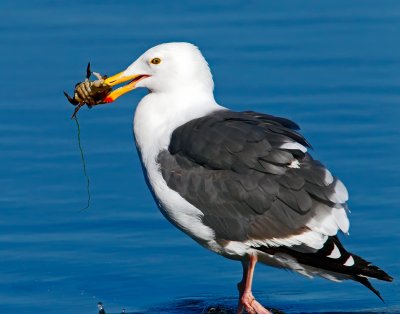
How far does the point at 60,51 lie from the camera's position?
1462 centimetres

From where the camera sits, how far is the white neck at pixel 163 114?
9.98m

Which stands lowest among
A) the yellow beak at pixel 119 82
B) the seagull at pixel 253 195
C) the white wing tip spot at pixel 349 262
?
the white wing tip spot at pixel 349 262

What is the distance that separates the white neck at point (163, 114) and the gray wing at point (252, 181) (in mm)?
254

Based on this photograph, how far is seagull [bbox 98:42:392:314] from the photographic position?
9398 mm

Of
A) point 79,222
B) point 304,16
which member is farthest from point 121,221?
point 304,16

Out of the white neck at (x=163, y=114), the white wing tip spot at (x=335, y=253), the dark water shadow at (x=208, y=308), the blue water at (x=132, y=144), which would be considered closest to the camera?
the white wing tip spot at (x=335, y=253)

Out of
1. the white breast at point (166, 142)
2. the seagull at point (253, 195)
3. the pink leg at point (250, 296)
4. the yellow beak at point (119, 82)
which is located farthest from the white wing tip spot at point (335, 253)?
the yellow beak at point (119, 82)

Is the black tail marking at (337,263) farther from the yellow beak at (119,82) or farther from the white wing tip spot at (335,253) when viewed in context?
the yellow beak at (119,82)

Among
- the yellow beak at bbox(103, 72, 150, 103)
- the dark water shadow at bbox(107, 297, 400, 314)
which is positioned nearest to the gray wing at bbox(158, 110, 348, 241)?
the yellow beak at bbox(103, 72, 150, 103)

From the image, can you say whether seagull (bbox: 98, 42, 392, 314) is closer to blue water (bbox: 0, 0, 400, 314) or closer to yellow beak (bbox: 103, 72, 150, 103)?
yellow beak (bbox: 103, 72, 150, 103)

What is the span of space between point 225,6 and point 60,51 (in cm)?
209

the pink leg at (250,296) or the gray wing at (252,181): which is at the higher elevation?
the gray wing at (252,181)

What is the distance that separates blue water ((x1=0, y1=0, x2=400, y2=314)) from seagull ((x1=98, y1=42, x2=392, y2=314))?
90 cm

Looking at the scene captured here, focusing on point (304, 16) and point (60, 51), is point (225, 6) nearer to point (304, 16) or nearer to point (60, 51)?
point (304, 16)
